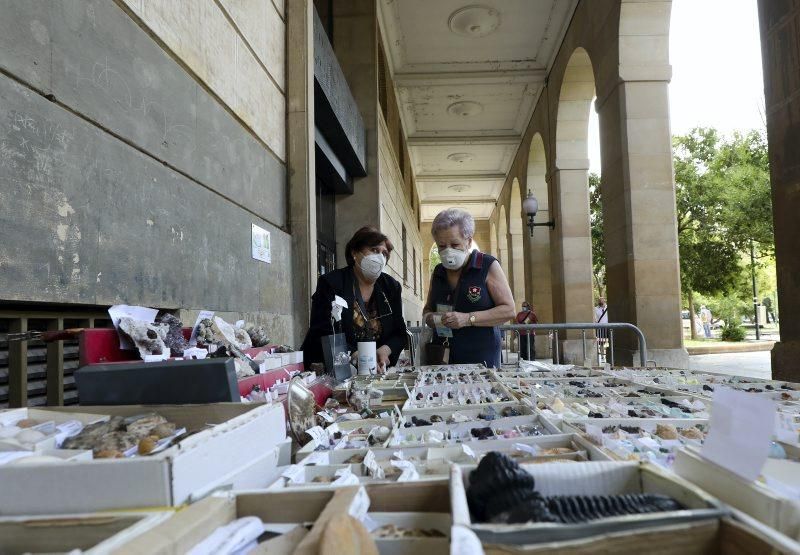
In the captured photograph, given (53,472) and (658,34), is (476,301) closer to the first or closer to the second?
(53,472)

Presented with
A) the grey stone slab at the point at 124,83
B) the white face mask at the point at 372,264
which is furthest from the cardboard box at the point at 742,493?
the white face mask at the point at 372,264

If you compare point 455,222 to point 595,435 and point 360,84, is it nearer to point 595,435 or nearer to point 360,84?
point 595,435

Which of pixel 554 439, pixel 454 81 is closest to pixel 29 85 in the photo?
pixel 554 439

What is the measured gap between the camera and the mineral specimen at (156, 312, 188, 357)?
1.85m

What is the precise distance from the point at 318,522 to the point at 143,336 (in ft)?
4.05

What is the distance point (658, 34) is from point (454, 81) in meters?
6.26

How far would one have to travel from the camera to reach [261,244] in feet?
13.6

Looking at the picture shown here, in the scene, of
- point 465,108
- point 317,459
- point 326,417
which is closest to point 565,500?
point 317,459

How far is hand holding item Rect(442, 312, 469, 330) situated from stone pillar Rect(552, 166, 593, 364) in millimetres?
8415

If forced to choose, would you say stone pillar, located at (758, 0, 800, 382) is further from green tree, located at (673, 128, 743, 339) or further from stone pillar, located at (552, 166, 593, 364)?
green tree, located at (673, 128, 743, 339)

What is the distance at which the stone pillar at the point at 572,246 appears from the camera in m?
11.5

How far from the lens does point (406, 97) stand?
14.1 m

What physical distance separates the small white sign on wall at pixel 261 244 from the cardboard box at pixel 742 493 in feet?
11.5

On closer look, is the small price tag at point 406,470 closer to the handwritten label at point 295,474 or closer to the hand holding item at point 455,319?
the handwritten label at point 295,474
